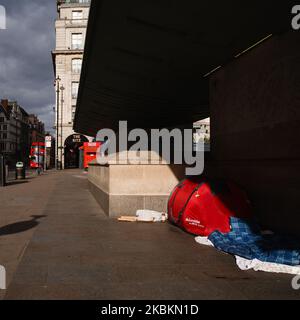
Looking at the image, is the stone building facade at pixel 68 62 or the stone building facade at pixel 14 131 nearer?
the stone building facade at pixel 68 62

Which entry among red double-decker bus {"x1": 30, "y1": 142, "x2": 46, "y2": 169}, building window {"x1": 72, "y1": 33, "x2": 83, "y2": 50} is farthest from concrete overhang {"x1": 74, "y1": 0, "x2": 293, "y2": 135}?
building window {"x1": 72, "y1": 33, "x2": 83, "y2": 50}

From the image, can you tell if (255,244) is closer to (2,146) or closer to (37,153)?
(37,153)

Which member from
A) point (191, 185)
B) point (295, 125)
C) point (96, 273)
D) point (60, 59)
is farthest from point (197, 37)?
point (60, 59)

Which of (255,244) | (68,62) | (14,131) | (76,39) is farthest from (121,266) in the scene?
(14,131)

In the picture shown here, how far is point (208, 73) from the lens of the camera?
9.09 meters

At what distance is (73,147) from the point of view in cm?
6325

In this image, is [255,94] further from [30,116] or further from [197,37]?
[30,116]

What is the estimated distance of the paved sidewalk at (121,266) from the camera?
154 inches

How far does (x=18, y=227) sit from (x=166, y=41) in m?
4.66

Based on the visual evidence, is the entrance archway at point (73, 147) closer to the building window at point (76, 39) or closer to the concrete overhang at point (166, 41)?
the building window at point (76, 39)

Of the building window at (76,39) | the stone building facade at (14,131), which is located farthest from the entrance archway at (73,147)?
the stone building facade at (14,131)

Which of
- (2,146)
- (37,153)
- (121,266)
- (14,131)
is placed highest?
(14,131)

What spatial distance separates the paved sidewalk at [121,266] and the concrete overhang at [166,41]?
3.41 metres

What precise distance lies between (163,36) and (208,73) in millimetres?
2982
